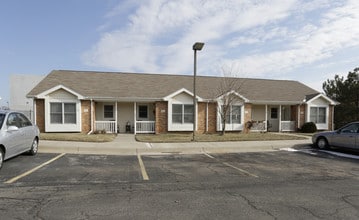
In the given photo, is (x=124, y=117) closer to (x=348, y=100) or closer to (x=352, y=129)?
(x=352, y=129)

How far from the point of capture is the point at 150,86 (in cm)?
2431

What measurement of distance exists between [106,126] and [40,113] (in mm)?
4599

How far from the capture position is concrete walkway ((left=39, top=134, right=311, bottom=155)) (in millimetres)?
12999

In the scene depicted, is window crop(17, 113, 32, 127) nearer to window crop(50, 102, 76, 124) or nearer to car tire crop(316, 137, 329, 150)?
window crop(50, 102, 76, 124)

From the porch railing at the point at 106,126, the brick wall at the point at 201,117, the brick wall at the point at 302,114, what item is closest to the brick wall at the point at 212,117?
the brick wall at the point at 201,117

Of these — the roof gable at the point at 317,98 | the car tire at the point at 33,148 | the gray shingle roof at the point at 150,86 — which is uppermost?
the gray shingle roof at the point at 150,86

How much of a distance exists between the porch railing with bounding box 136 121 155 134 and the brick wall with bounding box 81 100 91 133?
3.54m

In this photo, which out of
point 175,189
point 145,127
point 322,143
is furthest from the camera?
point 145,127

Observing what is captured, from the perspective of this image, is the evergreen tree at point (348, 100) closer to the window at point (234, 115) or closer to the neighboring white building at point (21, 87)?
the window at point (234, 115)

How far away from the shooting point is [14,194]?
5980 mm

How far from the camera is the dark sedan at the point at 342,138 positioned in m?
13.4

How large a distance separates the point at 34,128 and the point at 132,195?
23.1 feet

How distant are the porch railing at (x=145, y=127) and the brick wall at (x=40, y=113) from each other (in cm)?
659

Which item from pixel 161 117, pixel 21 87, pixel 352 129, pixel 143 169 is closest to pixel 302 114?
pixel 352 129
